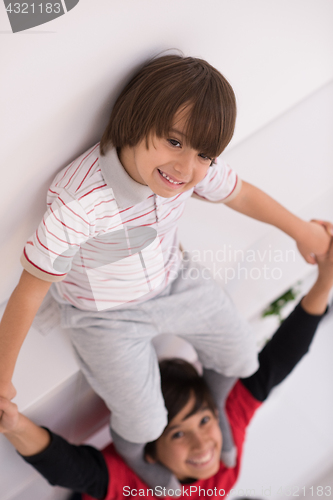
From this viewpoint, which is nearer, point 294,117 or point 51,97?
point 51,97

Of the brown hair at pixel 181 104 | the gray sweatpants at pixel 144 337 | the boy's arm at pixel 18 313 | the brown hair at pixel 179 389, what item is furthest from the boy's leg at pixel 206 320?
the brown hair at pixel 181 104

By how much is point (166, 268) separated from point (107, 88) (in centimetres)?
32

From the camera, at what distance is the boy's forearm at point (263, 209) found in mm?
760

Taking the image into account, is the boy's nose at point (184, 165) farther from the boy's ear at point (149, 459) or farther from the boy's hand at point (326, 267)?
the boy's ear at point (149, 459)

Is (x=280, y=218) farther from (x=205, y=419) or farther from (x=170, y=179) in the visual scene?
(x=205, y=419)

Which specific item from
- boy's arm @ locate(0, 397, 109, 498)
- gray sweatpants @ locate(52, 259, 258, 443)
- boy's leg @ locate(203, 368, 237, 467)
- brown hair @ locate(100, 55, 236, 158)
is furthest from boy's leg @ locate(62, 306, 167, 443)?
brown hair @ locate(100, 55, 236, 158)

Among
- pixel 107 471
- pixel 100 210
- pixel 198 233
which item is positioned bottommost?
pixel 107 471

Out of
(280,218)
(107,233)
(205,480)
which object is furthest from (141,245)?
(205,480)

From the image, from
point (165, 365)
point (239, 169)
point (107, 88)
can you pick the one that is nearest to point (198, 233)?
point (239, 169)

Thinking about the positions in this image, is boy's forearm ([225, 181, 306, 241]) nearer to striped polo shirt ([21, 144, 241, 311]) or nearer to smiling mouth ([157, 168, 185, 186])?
striped polo shirt ([21, 144, 241, 311])

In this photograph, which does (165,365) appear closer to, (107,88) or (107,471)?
(107,471)

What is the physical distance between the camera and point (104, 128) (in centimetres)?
60

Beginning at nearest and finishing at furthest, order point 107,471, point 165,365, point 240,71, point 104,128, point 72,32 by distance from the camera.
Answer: point 72,32 → point 104,128 → point 240,71 → point 107,471 → point 165,365

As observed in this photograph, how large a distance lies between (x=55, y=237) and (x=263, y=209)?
406 millimetres
